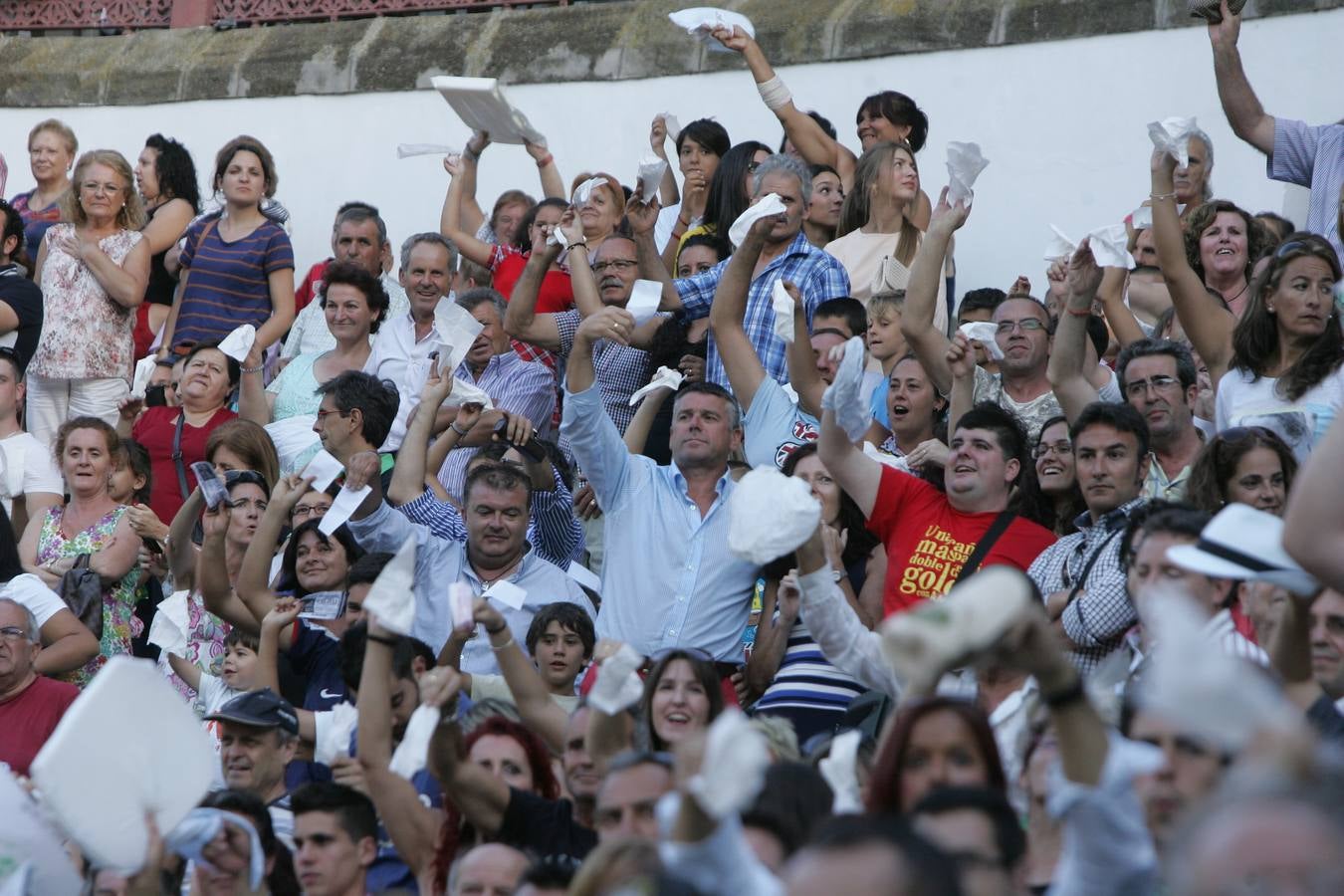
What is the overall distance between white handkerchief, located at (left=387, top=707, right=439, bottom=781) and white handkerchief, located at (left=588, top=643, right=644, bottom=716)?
377 mm

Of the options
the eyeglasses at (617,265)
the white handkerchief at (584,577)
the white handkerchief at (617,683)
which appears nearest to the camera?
the white handkerchief at (617,683)

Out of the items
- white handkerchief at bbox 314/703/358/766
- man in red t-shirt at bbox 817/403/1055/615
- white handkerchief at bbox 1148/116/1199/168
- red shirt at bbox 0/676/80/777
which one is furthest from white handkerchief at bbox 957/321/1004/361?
red shirt at bbox 0/676/80/777

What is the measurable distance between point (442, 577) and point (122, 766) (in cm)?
278

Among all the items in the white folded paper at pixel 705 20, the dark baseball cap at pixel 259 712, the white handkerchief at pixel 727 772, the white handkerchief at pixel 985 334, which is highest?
the white folded paper at pixel 705 20

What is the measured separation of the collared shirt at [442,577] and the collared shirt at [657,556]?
1.19 ft

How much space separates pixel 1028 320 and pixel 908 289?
0.43 m

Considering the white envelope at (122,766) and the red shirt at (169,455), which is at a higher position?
the red shirt at (169,455)


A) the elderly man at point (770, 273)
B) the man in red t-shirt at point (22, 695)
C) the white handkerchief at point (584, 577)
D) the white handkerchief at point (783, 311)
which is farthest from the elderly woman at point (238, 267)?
the white handkerchief at point (783, 311)

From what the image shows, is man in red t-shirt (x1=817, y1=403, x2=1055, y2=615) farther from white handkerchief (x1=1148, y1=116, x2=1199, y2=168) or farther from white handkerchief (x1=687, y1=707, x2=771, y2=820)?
white handkerchief (x1=687, y1=707, x2=771, y2=820)

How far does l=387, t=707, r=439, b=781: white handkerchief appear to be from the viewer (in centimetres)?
448

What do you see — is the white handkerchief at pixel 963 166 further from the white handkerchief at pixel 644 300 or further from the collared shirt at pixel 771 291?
the white handkerchief at pixel 644 300

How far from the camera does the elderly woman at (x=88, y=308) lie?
967 centimetres

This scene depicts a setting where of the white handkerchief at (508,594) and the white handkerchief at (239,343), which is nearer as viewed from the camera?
the white handkerchief at (508,594)

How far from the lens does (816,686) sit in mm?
5840
